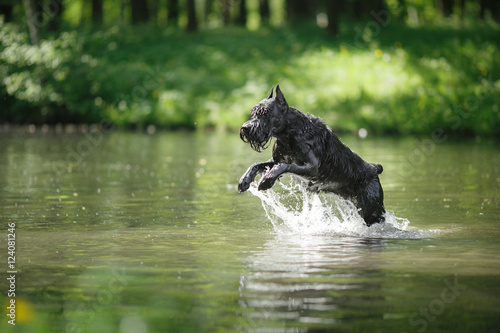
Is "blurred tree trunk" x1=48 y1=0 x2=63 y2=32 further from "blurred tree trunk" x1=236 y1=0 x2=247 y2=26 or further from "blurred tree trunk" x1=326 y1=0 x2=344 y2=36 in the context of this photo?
"blurred tree trunk" x1=326 y1=0 x2=344 y2=36

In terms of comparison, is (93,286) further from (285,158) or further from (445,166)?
(445,166)

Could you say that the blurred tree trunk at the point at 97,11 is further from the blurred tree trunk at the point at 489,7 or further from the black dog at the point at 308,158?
the black dog at the point at 308,158

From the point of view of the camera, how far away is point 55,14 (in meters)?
39.4

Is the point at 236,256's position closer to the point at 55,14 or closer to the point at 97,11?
the point at 55,14

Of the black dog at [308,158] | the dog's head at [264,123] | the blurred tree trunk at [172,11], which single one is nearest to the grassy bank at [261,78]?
the blurred tree trunk at [172,11]

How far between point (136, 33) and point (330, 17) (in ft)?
34.6

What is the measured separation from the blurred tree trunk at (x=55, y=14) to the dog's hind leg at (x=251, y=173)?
30344 millimetres

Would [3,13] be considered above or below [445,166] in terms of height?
above

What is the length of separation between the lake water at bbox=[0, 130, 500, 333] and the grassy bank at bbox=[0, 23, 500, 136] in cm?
1192

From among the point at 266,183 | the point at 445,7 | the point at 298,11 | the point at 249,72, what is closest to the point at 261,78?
the point at 249,72

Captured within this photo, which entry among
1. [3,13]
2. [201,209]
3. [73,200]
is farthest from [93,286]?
[3,13]

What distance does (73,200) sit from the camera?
13.2 metres

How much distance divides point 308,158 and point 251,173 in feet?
2.24

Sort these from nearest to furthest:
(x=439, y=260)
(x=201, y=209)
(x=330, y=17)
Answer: (x=439, y=260)
(x=201, y=209)
(x=330, y=17)
